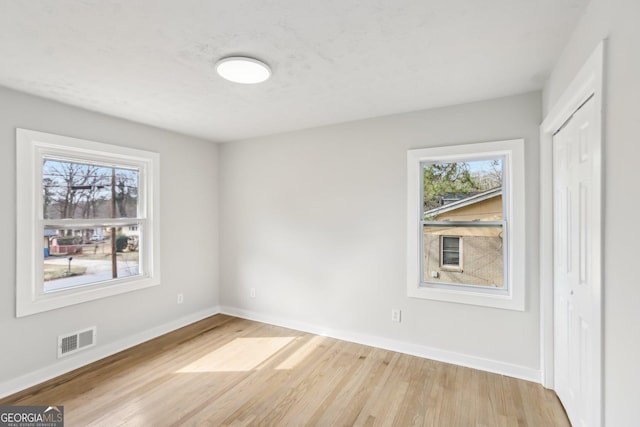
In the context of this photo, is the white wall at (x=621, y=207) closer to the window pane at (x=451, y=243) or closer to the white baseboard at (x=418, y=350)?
the white baseboard at (x=418, y=350)

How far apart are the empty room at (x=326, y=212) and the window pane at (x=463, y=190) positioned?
0.02 m

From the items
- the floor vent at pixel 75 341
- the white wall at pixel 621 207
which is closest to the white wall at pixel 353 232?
the white wall at pixel 621 207

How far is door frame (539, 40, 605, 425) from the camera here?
4.42 ft

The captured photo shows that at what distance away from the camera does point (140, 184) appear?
364cm

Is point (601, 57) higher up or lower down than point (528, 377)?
higher up

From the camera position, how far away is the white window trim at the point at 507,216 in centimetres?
270

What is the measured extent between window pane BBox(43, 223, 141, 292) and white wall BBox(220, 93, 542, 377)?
1279mm


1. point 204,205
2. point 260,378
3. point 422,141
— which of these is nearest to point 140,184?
point 204,205

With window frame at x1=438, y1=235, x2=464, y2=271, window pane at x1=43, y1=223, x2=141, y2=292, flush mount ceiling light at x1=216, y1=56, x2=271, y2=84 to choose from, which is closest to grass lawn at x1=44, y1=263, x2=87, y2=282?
window pane at x1=43, y1=223, x2=141, y2=292

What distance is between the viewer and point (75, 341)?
2906 millimetres

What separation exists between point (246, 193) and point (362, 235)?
6.04 ft

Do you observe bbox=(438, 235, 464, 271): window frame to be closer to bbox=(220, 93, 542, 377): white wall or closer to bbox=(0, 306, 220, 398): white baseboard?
bbox=(220, 93, 542, 377): white wall

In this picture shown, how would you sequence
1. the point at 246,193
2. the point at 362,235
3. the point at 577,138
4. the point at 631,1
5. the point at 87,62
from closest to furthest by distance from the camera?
the point at 631,1
the point at 577,138
the point at 87,62
the point at 362,235
the point at 246,193

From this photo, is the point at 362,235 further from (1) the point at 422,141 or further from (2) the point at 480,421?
(2) the point at 480,421
